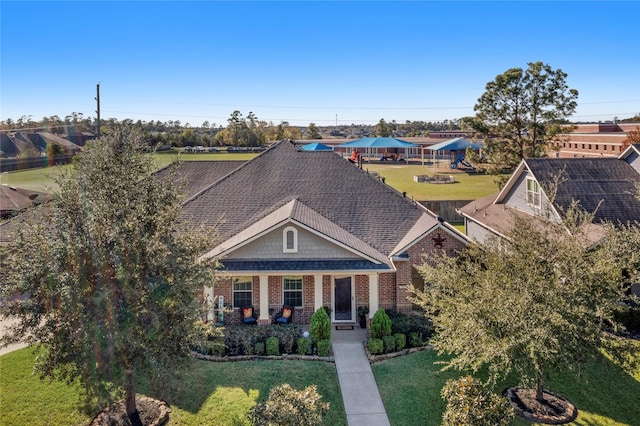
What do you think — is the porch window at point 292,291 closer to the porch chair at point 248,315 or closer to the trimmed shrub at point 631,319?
the porch chair at point 248,315

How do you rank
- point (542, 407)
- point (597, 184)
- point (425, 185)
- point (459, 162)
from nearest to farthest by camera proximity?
1. point (542, 407)
2. point (597, 184)
3. point (425, 185)
4. point (459, 162)

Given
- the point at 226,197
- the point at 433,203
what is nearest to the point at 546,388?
the point at 226,197

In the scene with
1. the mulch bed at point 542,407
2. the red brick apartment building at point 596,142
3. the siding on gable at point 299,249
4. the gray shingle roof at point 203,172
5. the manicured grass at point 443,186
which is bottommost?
the mulch bed at point 542,407

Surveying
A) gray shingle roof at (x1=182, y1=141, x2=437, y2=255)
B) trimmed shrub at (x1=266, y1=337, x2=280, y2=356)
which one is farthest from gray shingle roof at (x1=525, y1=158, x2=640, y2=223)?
trimmed shrub at (x1=266, y1=337, x2=280, y2=356)

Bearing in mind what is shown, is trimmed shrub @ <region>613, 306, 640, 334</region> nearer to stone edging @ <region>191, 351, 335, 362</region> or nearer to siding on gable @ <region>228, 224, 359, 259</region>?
siding on gable @ <region>228, 224, 359, 259</region>

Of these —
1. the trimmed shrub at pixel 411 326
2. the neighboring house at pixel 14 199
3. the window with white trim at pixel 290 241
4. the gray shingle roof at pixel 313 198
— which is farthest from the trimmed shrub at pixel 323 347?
the neighboring house at pixel 14 199

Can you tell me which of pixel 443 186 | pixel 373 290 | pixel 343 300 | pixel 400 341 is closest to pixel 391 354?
pixel 400 341

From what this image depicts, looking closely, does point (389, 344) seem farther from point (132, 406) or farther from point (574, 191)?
point (574, 191)
